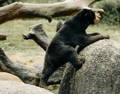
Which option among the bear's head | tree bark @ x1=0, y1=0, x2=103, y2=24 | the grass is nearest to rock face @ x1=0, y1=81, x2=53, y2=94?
the bear's head

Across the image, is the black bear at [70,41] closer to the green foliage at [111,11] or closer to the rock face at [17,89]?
the rock face at [17,89]

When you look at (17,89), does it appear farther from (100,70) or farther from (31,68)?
(31,68)

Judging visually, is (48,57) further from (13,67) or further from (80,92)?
(13,67)

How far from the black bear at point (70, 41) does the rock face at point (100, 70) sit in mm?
104

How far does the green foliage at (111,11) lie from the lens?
681 inches

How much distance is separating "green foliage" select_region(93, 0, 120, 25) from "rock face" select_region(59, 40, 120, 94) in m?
10.8

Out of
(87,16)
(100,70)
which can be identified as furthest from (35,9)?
(100,70)

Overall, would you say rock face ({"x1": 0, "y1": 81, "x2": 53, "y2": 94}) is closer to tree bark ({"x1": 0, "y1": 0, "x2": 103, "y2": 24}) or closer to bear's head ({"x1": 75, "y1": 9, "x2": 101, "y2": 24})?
bear's head ({"x1": 75, "y1": 9, "x2": 101, "y2": 24})

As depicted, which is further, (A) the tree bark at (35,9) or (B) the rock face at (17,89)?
(A) the tree bark at (35,9)

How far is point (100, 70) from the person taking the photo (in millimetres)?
6355

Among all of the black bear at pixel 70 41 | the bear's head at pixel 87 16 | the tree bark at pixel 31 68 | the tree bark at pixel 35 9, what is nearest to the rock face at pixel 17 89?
the black bear at pixel 70 41

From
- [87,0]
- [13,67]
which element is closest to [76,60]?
[87,0]

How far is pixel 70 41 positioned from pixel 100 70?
21.3 inches

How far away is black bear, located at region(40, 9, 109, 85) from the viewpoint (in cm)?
649
